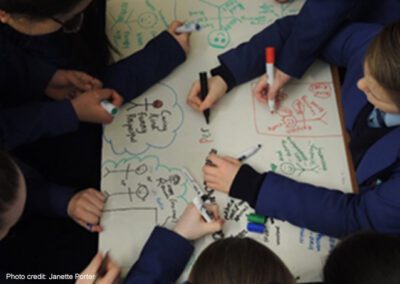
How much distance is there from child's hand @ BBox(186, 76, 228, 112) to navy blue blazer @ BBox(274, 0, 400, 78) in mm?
133

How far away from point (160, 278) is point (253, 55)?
508 millimetres

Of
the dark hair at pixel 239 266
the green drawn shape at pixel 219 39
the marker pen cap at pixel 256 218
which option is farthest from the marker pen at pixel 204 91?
the dark hair at pixel 239 266

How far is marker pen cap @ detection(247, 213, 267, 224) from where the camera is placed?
90cm

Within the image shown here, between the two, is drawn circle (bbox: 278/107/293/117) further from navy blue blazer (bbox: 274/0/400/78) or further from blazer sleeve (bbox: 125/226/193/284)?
blazer sleeve (bbox: 125/226/193/284)

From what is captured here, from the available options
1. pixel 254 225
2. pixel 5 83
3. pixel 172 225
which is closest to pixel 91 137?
pixel 5 83

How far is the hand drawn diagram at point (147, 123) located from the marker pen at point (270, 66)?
188 mm

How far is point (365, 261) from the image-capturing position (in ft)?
2.42

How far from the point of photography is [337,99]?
3.31ft

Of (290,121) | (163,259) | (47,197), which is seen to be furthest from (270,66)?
(47,197)

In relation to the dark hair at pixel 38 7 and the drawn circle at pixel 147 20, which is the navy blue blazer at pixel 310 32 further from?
the dark hair at pixel 38 7

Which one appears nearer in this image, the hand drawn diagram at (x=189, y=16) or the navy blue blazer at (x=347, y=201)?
the navy blue blazer at (x=347, y=201)

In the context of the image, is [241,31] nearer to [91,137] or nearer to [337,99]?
[337,99]

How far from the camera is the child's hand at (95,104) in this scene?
1041mm

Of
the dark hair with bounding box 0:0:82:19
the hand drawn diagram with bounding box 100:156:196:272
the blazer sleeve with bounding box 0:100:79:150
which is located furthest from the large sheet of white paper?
the dark hair with bounding box 0:0:82:19
